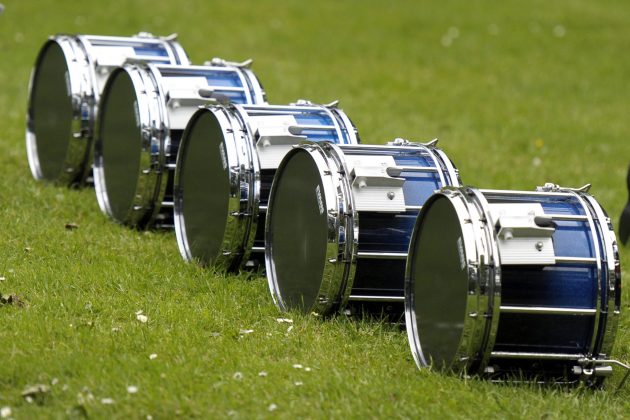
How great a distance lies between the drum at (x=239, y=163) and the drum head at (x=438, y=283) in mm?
1367

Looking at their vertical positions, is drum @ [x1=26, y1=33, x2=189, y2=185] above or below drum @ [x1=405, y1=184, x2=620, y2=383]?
above

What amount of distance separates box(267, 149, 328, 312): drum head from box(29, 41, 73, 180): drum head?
3048 mm

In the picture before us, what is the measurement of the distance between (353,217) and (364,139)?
5.80 m

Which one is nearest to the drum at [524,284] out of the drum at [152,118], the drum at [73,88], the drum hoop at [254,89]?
the drum at [152,118]

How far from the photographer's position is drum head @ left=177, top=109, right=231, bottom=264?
254 inches

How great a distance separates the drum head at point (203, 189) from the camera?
6457 millimetres

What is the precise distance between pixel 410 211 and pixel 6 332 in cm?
204

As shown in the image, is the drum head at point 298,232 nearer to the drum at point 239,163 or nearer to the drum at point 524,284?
the drum at point 239,163

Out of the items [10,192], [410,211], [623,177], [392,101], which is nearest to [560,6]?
[392,101]

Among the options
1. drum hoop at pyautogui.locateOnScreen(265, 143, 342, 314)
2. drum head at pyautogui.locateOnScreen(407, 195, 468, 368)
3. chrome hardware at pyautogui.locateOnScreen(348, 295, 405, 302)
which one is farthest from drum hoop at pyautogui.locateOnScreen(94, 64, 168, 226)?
drum head at pyautogui.locateOnScreen(407, 195, 468, 368)

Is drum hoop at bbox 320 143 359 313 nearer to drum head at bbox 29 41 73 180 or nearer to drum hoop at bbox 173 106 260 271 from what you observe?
drum hoop at bbox 173 106 260 271

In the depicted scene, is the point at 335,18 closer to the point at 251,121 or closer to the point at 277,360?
the point at 251,121

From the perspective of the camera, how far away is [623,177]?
35.6 ft

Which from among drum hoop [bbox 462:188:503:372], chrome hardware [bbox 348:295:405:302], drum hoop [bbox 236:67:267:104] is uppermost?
drum hoop [bbox 236:67:267:104]
